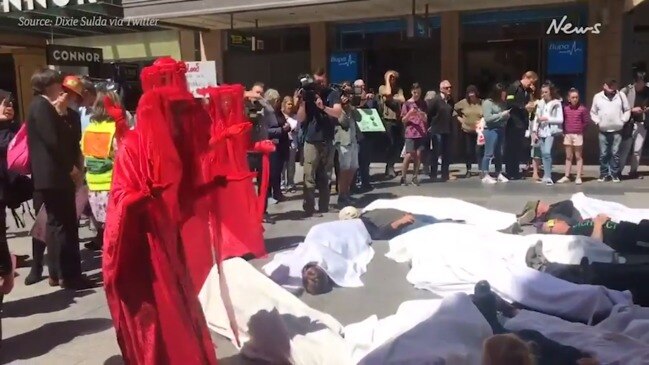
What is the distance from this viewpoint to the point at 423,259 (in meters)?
5.54

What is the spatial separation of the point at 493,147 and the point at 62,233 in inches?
296

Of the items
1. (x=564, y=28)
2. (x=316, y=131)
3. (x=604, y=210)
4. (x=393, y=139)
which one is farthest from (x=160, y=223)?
(x=564, y=28)

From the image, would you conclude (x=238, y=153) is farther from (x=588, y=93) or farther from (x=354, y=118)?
(x=588, y=93)

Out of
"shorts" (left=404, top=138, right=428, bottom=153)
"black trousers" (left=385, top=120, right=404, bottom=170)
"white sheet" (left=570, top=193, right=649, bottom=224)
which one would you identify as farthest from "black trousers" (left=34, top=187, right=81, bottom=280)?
"black trousers" (left=385, top=120, right=404, bottom=170)

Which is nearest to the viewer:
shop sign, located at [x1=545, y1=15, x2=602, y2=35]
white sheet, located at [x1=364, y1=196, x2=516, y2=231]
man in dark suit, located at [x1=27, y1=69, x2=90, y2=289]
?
man in dark suit, located at [x1=27, y1=69, x2=90, y2=289]

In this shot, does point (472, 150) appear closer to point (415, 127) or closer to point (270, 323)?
point (415, 127)

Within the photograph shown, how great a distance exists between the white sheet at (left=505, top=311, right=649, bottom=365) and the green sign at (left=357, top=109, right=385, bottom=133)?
670cm

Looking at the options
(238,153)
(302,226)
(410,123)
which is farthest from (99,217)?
(410,123)

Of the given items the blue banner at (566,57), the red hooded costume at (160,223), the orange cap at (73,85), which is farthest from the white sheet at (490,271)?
the blue banner at (566,57)

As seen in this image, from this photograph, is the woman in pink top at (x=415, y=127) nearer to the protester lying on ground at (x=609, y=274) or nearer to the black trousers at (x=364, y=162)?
the black trousers at (x=364, y=162)

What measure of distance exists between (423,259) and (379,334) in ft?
5.88

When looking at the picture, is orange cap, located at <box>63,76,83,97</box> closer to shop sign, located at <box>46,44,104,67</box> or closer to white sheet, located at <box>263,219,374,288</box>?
white sheet, located at <box>263,219,374,288</box>

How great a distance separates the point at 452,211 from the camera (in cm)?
726

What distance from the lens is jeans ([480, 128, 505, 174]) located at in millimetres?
10883
